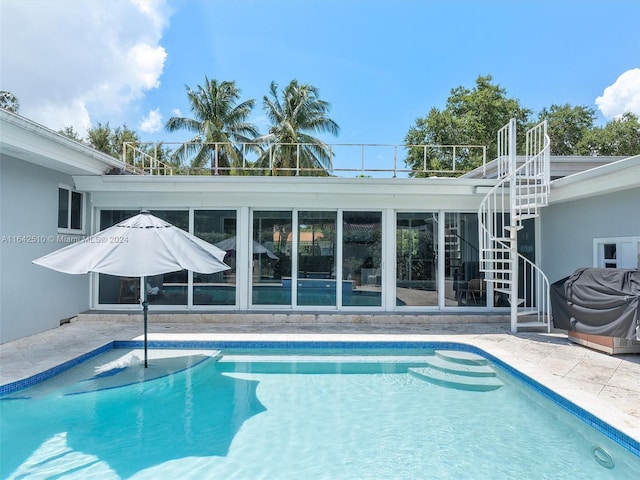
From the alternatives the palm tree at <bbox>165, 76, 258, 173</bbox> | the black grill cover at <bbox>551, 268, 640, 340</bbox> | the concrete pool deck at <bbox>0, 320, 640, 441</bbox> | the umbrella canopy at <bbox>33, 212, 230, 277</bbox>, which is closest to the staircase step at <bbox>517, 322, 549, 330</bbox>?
the concrete pool deck at <bbox>0, 320, 640, 441</bbox>

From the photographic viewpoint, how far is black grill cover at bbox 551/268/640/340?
523cm

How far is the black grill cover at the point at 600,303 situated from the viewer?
206 inches

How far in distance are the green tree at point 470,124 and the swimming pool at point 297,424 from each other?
18319 millimetres

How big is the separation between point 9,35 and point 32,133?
4.44 m

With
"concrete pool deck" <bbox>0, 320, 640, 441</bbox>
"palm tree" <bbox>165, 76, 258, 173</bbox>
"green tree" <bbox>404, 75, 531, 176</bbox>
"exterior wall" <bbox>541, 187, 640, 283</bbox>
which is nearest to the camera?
"concrete pool deck" <bbox>0, 320, 640, 441</bbox>

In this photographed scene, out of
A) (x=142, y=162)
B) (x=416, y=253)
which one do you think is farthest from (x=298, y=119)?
(x=416, y=253)

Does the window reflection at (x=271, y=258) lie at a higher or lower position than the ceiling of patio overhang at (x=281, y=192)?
lower

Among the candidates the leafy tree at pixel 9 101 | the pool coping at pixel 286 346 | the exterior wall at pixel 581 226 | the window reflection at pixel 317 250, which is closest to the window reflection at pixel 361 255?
the window reflection at pixel 317 250

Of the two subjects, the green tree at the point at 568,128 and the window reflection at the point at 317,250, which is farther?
the green tree at the point at 568,128

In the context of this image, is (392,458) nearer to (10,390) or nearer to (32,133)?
(10,390)

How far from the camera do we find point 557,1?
13.0 m

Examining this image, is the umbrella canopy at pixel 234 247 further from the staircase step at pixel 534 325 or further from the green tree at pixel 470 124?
the green tree at pixel 470 124

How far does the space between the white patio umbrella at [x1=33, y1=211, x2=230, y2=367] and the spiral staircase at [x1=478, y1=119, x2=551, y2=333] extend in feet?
16.3

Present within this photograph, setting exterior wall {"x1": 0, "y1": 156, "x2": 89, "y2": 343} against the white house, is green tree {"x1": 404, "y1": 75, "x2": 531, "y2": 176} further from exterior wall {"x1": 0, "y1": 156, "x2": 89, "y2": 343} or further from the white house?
exterior wall {"x1": 0, "y1": 156, "x2": 89, "y2": 343}
